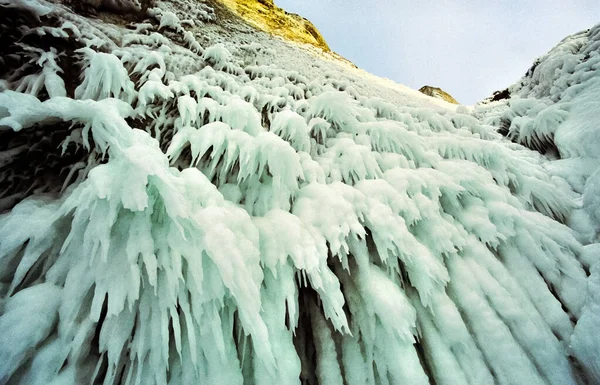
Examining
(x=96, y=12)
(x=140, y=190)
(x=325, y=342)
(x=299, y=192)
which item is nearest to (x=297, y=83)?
(x=299, y=192)

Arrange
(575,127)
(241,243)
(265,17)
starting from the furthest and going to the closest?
(265,17) → (575,127) → (241,243)

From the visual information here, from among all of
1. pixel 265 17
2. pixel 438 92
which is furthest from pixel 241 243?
pixel 438 92

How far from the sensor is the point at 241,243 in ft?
5.79

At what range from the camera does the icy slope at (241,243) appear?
1489 millimetres

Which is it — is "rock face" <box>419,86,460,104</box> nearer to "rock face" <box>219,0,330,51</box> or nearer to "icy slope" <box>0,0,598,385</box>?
"rock face" <box>219,0,330,51</box>

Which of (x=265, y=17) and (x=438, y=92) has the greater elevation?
(x=438, y=92)

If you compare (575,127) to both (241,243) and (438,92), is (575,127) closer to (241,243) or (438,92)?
(241,243)

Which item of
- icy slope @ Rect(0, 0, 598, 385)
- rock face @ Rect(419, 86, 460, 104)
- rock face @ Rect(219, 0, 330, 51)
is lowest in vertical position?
icy slope @ Rect(0, 0, 598, 385)

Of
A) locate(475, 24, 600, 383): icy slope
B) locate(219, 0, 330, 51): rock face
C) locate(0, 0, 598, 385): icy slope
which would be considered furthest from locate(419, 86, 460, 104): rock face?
locate(0, 0, 598, 385): icy slope

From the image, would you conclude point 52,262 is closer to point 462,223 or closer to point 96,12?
point 462,223

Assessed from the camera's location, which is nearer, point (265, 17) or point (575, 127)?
point (575, 127)

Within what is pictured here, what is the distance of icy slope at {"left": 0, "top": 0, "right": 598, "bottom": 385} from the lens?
1.49 metres

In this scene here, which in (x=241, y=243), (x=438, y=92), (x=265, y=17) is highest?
(x=438, y=92)

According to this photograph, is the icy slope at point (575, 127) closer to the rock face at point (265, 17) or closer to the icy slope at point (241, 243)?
the icy slope at point (241, 243)
